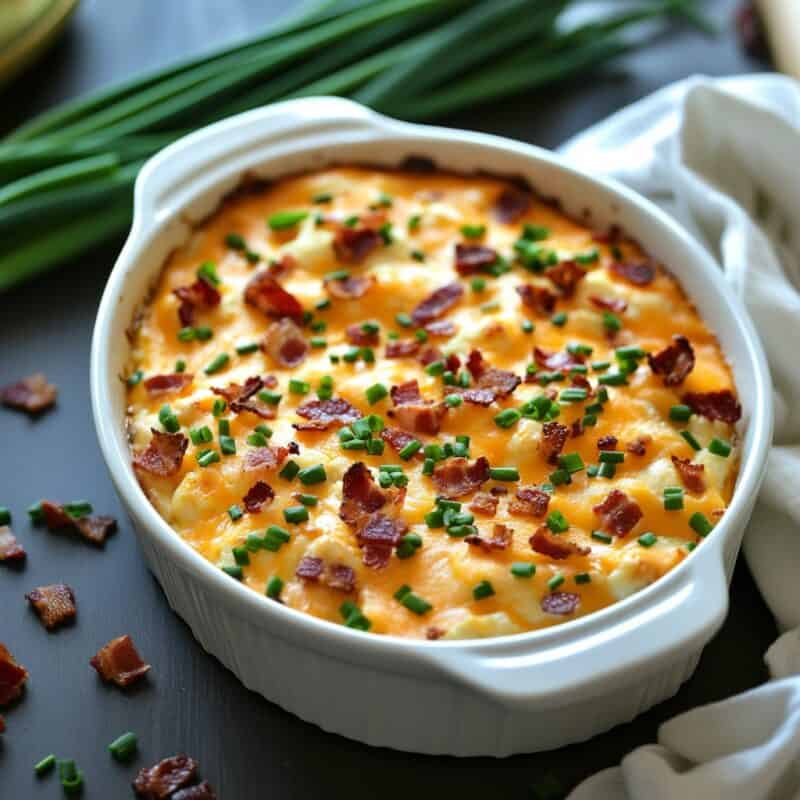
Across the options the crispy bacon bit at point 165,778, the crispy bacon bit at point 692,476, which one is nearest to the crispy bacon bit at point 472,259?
the crispy bacon bit at point 692,476

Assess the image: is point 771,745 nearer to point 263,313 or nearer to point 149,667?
point 149,667

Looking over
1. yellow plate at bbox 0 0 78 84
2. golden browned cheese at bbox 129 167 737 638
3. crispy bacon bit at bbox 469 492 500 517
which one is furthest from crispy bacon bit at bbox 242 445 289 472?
yellow plate at bbox 0 0 78 84

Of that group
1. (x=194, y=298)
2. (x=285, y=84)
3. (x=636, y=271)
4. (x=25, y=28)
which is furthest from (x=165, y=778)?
(x=25, y=28)

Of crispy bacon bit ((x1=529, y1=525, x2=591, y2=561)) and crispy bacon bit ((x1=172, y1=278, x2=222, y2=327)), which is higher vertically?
crispy bacon bit ((x1=172, y1=278, x2=222, y2=327))

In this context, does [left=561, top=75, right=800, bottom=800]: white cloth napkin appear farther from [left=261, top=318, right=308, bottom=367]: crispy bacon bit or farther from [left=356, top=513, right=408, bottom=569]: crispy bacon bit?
[left=261, top=318, right=308, bottom=367]: crispy bacon bit

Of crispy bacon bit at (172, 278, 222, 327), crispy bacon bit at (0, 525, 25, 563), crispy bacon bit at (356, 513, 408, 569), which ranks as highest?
crispy bacon bit at (172, 278, 222, 327)

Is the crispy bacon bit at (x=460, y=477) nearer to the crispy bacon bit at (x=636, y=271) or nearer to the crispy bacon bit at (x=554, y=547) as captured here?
the crispy bacon bit at (x=554, y=547)

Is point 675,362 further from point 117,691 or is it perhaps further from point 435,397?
point 117,691
